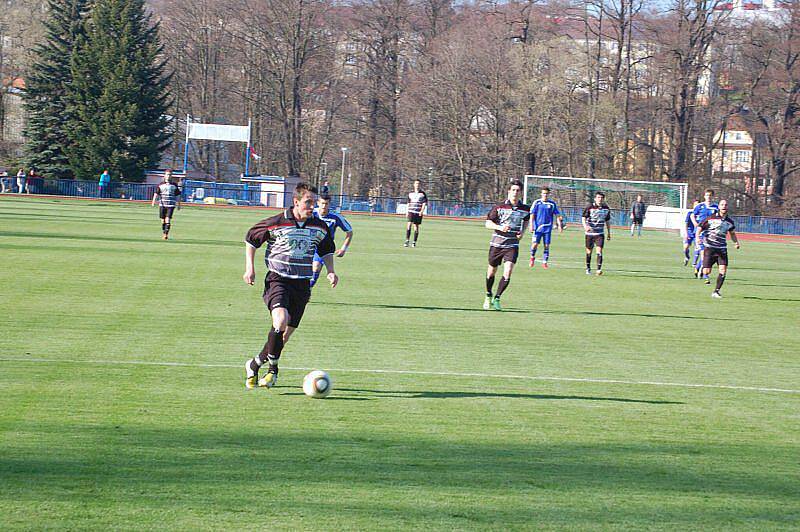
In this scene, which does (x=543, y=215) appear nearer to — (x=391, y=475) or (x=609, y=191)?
(x=391, y=475)

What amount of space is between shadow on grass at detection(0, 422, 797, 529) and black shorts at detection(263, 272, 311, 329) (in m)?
1.43

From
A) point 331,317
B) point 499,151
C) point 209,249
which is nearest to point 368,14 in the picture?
point 499,151

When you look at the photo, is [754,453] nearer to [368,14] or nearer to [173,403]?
[173,403]

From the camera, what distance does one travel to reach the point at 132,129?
6500 cm

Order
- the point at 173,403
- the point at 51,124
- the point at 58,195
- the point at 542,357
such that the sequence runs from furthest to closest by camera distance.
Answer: the point at 51,124 → the point at 58,195 → the point at 542,357 → the point at 173,403

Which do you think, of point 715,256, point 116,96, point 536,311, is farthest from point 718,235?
point 116,96

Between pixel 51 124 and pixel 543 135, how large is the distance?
112 feet

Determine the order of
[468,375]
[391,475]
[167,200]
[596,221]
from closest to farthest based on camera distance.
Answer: [391,475] → [468,375] → [596,221] → [167,200]

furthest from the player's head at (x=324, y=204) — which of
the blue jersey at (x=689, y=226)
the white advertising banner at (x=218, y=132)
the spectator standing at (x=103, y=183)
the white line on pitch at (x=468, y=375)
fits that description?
the white advertising banner at (x=218, y=132)

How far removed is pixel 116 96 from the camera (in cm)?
6500

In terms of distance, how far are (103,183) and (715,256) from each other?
4741 centimetres

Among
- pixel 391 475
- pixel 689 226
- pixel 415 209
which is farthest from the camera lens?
pixel 415 209

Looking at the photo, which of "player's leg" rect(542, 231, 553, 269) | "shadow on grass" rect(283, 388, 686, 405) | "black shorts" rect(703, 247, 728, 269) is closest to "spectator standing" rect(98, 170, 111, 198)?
"player's leg" rect(542, 231, 553, 269)

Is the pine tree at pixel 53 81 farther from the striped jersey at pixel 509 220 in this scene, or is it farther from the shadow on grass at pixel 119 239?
the striped jersey at pixel 509 220
